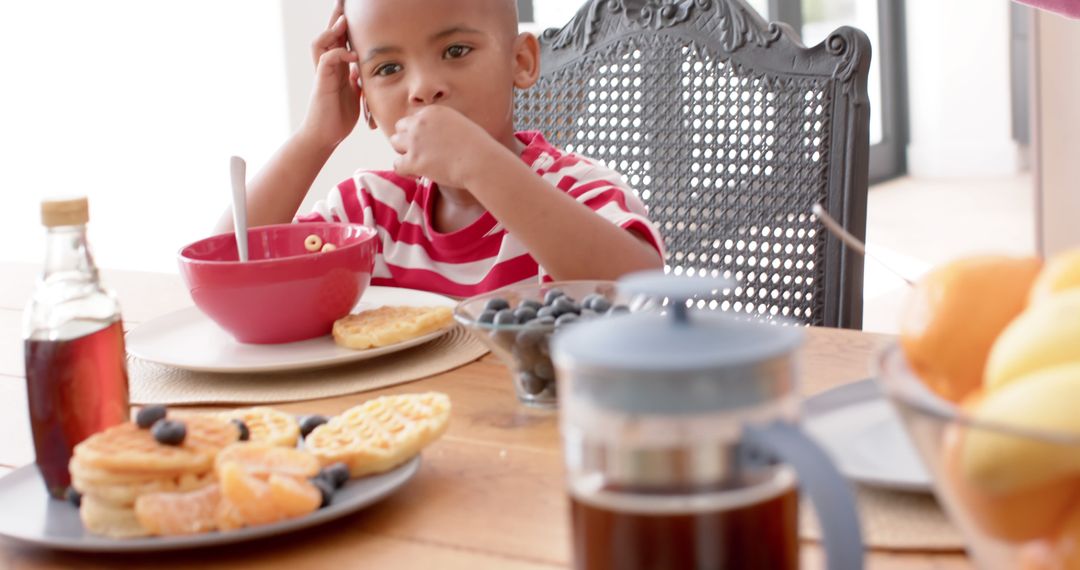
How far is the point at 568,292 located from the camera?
1028 mm

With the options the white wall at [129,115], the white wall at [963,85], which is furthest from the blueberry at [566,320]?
the white wall at [963,85]

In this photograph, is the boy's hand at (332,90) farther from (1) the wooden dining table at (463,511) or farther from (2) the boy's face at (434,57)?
(1) the wooden dining table at (463,511)

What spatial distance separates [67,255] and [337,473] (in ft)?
0.65

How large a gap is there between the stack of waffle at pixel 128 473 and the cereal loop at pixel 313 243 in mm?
536

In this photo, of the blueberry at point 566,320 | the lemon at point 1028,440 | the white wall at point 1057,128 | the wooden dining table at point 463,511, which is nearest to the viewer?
the lemon at point 1028,440

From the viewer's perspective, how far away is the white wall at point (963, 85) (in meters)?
5.52

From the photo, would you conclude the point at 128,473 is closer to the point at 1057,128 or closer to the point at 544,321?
the point at 544,321

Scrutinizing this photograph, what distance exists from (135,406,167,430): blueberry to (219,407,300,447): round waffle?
60mm

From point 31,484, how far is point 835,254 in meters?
0.87

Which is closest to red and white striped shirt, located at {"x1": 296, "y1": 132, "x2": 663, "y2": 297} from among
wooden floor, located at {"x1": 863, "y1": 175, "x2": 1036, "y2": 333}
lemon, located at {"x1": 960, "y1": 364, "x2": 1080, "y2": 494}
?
lemon, located at {"x1": 960, "y1": 364, "x2": 1080, "y2": 494}

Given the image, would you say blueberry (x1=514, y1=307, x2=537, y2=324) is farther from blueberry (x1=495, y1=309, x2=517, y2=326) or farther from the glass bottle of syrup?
the glass bottle of syrup

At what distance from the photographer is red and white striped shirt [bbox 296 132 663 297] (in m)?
1.39

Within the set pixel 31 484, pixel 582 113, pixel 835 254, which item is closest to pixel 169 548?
pixel 31 484

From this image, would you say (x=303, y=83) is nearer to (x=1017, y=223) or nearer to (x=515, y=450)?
(x=515, y=450)
